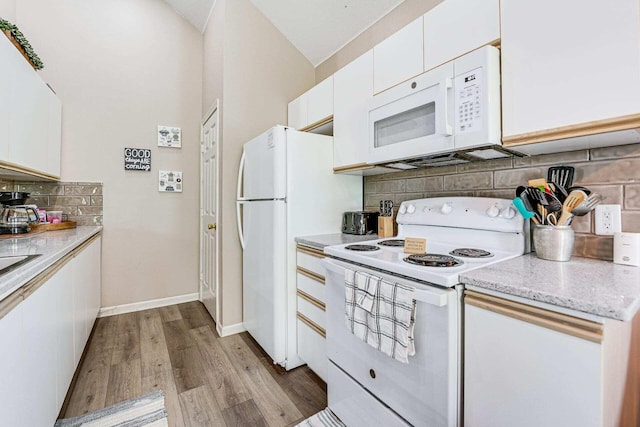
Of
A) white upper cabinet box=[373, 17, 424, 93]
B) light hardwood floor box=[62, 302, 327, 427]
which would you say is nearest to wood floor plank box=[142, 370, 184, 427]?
light hardwood floor box=[62, 302, 327, 427]

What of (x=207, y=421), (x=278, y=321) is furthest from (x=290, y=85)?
(x=207, y=421)

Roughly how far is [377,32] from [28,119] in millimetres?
2517

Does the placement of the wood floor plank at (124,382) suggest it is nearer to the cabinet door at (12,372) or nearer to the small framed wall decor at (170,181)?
the cabinet door at (12,372)

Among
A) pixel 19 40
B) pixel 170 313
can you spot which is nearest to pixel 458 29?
pixel 19 40

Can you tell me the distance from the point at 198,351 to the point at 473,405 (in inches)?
77.1

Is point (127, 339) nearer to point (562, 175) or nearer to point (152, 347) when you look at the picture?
point (152, 347)

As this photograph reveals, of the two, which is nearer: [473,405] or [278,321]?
[473,405]

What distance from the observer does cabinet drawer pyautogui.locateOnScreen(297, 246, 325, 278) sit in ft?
5.72

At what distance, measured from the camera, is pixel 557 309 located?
2.50 feet

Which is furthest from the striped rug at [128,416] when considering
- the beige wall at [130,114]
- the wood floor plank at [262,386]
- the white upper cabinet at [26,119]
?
the beige wall at [130,114]

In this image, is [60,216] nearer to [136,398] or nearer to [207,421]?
[136,398]

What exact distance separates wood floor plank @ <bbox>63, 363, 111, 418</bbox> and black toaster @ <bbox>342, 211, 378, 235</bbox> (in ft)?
A: 5.90

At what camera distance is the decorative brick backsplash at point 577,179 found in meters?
1.15

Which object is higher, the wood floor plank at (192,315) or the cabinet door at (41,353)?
the cabinet door at (41,353)
